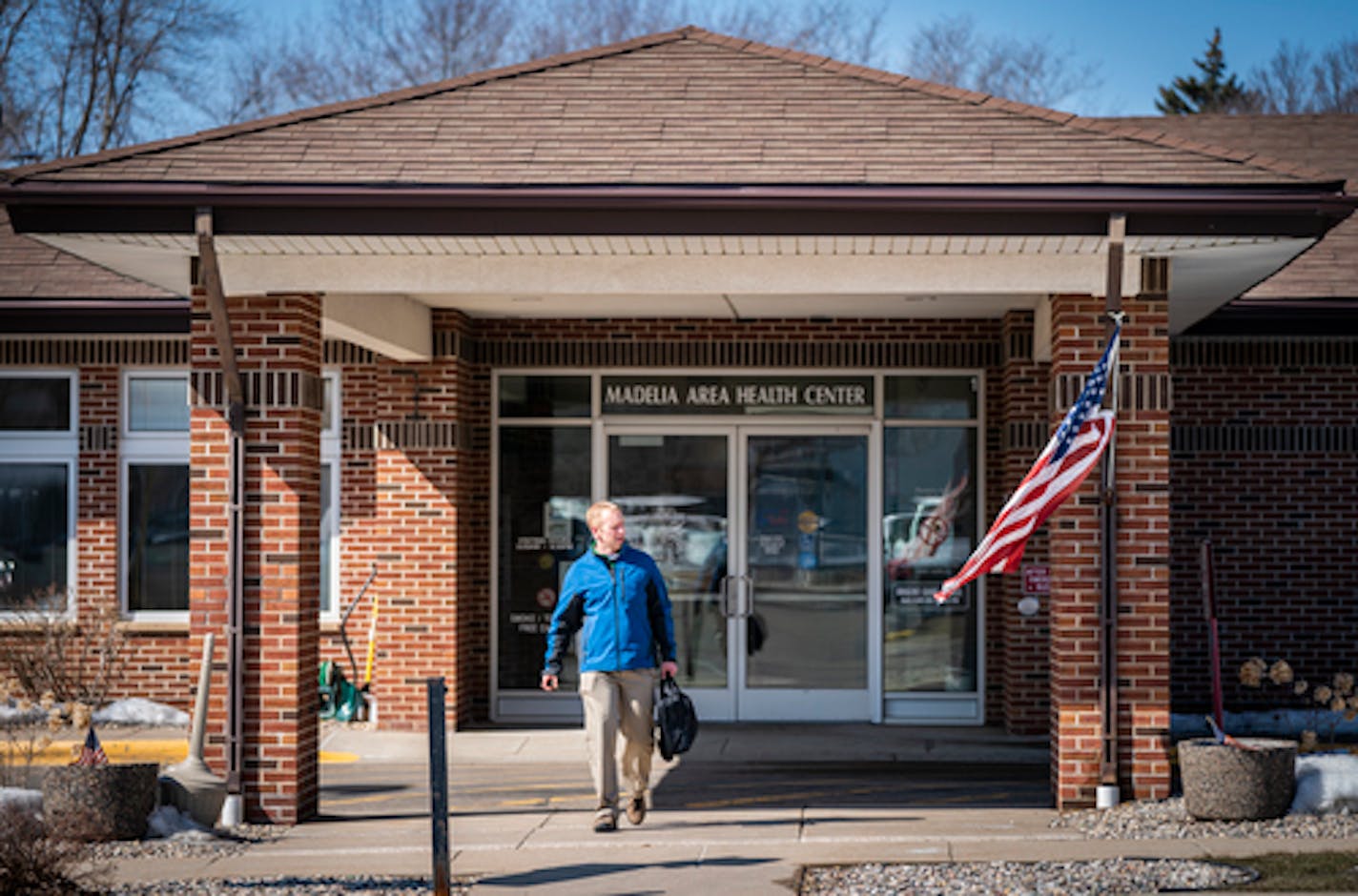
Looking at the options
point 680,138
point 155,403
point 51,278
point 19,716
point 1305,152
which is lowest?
point 19,716

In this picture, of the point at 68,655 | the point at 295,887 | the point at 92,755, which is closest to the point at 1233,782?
the point at 295,887

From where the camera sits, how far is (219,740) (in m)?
9.92

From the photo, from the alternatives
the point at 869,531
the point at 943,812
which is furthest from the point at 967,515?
the point at 943,812

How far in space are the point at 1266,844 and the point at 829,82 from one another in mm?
5262

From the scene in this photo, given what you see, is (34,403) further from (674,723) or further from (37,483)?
(674,723)

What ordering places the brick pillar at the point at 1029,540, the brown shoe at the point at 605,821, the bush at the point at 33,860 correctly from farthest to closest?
1. the brick pillar at the point at 1029,540
2. the brown shoe at the point at 605,821
3. the bush at the point at 33,860

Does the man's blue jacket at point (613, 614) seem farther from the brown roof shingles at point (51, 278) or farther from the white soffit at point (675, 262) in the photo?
the brown roof shingles at point (51, 278)

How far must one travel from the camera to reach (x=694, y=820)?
9.95 metres

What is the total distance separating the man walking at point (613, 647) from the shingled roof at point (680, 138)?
6.96 ft

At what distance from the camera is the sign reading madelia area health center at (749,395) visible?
14359 millimetres

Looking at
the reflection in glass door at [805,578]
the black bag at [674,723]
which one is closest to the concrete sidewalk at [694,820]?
the black bag at [674,723]

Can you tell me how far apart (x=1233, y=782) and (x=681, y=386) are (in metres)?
6.52

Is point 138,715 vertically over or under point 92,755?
under

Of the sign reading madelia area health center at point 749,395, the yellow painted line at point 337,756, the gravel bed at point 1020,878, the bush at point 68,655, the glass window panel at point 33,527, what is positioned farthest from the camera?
the glass window panel at point 33,527
